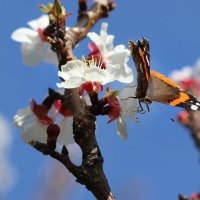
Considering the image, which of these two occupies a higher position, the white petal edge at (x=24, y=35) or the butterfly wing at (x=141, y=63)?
the white petal edge at (x=24, y=35)

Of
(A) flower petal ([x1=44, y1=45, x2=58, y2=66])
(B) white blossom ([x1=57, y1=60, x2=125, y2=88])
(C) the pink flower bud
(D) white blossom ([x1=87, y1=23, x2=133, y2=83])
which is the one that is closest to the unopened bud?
(C) the pink flower bud

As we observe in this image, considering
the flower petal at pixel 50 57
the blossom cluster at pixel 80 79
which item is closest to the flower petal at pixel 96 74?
the blossom cluster at pixel 80 79

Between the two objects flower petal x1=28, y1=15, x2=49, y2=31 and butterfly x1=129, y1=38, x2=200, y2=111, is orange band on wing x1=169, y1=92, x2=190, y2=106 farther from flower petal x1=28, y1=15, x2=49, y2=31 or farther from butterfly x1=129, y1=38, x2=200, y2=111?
flower petal x1=28, y1=15, x2=49, y2=31

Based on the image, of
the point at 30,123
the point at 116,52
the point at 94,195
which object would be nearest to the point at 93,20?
the point at 116,52

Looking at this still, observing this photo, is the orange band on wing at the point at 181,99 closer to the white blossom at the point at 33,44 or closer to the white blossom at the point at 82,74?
the white blossom at the point at 82,74

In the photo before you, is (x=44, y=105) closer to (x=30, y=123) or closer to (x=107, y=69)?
(x=30, y=123)

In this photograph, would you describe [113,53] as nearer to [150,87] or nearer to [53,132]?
[150,87]
